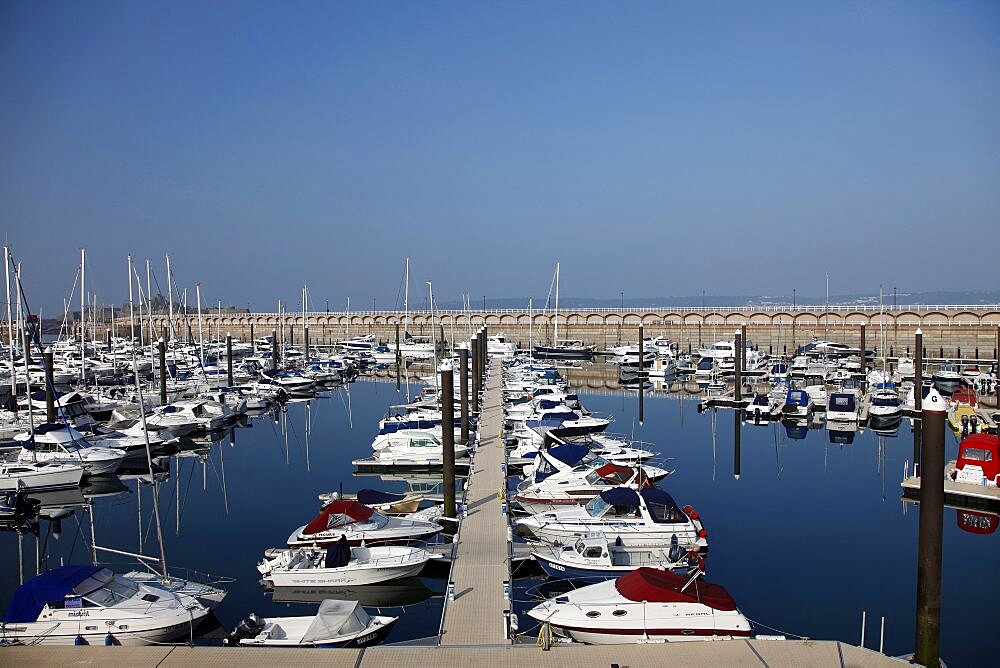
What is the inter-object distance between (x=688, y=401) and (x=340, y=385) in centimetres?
2837

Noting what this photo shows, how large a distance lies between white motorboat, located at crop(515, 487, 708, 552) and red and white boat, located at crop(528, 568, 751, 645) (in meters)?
4.89

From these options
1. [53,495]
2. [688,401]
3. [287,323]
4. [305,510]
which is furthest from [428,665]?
[287,323]

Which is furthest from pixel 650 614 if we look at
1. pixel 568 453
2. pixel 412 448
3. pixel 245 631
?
pixel 412 448

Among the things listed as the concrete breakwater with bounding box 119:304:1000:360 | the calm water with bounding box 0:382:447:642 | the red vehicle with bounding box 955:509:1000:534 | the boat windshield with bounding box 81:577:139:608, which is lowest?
the calm water with bounding box 0:382:447:642

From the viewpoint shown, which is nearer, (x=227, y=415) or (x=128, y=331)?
(x=227, y=415)

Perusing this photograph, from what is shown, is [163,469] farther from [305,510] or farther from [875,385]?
[875,385]

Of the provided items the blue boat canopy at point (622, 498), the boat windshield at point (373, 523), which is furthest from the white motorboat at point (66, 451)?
the blue boat canopy at point (622, 498)

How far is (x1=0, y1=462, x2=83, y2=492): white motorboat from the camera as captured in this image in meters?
27.9

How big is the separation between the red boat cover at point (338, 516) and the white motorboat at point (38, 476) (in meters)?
13.2

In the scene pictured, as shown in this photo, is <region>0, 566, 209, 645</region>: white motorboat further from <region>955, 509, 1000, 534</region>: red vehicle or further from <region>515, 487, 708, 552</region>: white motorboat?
<region>955, 509, 1000, 534</region>: red vehicle

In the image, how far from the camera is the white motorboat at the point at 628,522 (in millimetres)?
20156

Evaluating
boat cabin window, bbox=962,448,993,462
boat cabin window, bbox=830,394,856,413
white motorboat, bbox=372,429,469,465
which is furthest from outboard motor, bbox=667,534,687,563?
boat cabin window, bbox=830,394,856,413

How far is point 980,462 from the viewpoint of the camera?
81.3 feet

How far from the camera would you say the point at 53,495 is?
2853 cm
